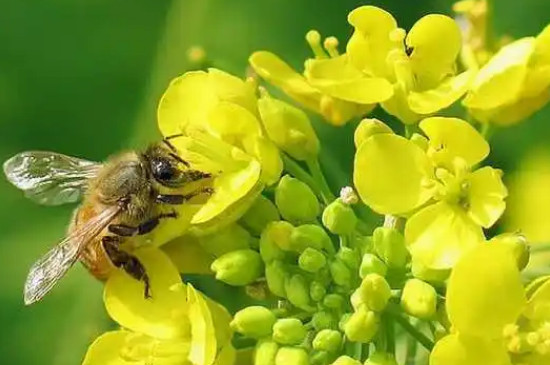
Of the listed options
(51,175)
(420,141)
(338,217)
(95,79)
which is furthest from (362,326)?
(95,79)

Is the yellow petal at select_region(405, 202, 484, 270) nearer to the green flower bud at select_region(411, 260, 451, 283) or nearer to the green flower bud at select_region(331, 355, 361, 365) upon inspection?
the green flower bud at select_region(411, 260, 451, 283)

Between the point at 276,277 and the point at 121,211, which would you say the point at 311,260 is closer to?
the point at 276,277

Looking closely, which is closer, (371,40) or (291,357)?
(291,357)

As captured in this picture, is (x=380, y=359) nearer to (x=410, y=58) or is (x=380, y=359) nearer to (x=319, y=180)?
(x=319, y=180)

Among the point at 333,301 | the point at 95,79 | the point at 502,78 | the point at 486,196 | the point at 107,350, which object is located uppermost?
the point at 502,78

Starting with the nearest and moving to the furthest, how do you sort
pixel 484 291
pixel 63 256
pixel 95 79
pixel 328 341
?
pixel 484 291
pixel 328 341
pixel 63 256
pixel 95 79

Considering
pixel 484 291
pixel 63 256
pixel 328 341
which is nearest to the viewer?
pixel 484 291

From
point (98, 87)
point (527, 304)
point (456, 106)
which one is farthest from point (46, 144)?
point (527, 304)

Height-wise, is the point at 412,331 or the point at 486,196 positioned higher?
the point at 486,196
